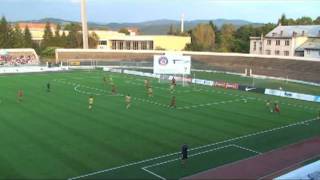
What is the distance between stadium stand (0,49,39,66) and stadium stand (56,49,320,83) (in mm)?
5351

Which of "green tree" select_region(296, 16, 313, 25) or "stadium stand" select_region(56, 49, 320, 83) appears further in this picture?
"green tree" select_region(296, 16, 313, 25)

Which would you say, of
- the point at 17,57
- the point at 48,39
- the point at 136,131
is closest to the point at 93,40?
the point at 48,39

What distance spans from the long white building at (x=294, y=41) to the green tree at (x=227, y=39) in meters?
15.3

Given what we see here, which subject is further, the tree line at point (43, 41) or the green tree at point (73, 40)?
the green tree at point (73, 40)

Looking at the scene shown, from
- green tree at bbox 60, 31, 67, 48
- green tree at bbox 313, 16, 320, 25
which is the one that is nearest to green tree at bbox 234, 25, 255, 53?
green tree at bbox 313, 16, 320, 25

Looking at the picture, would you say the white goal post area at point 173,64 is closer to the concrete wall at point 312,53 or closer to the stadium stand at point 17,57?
the stadium stand at point 17,57

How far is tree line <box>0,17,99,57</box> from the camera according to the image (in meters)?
102

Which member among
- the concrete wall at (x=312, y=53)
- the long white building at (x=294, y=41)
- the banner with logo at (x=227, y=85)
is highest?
the long white building at (x=294, y=41)

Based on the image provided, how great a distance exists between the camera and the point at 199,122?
32469 millimetres

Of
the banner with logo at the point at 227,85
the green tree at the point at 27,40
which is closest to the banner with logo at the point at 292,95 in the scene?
the banner with logo at the point at 227,85

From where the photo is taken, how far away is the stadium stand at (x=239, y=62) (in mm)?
65688

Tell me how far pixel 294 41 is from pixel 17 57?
2188 inches

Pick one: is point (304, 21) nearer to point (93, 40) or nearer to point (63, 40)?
point (93, 40)

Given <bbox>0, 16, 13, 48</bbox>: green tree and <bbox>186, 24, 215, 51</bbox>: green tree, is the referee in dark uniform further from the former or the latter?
<bbox>186, 24, 215, 51</bbox>: green tree
